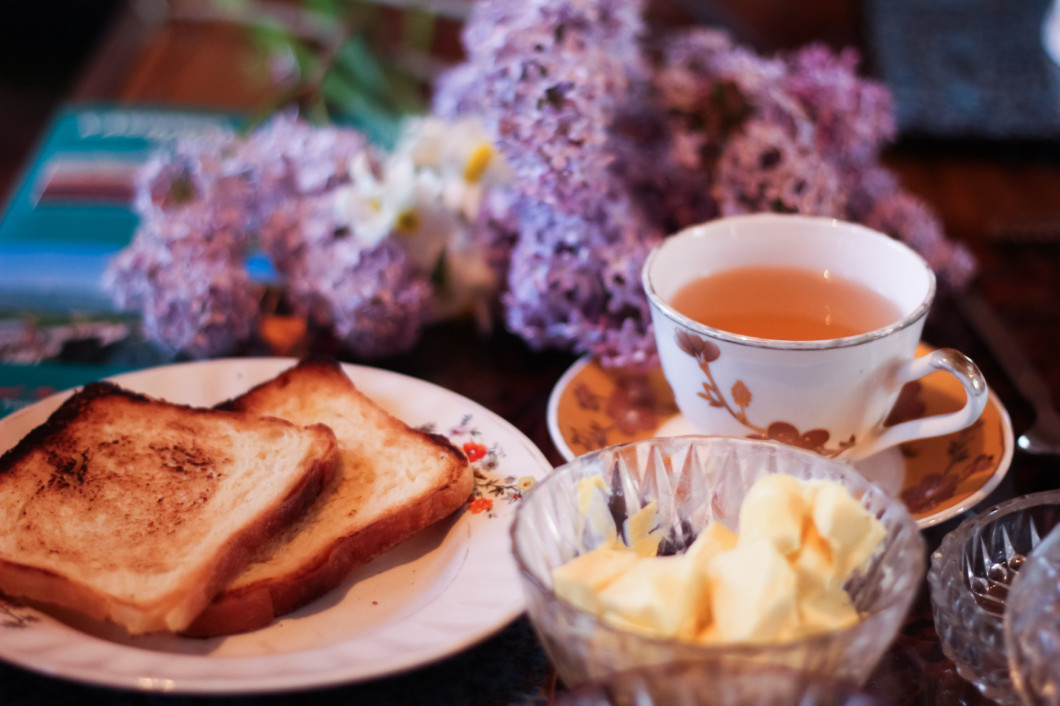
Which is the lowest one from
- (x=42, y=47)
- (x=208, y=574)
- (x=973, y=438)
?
(x=42, y=47)

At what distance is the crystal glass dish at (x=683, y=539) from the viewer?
55 cm

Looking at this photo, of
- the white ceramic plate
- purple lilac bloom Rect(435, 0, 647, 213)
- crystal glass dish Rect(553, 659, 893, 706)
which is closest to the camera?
crystal glass dish Rect(553, 659, 893, 706)

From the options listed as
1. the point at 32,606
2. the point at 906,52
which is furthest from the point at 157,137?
the point at 906,52

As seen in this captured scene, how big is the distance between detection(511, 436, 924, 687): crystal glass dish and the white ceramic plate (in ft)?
0.25

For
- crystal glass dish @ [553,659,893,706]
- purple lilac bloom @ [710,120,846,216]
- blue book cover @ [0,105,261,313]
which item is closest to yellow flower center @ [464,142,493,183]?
purple lilac bloom @ [710,120,846,216]

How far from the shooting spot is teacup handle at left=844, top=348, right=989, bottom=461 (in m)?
0.81

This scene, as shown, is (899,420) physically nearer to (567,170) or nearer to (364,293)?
(567,170)

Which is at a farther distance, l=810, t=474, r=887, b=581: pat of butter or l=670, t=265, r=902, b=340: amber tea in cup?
l=670, t=265, r=902, b=340: amber tea in cup

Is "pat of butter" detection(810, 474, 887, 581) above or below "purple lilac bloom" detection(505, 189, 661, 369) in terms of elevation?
above

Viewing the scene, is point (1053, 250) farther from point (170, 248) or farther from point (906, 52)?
point (170, 248)

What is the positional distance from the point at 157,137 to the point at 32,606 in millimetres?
1252

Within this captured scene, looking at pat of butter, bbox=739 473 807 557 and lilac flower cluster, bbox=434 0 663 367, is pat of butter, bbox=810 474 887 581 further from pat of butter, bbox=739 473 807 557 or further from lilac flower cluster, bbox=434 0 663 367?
lilac flower cluster, bbox=434 0 663 367

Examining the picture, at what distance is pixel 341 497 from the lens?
883 millimetres

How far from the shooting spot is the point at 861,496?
2.19 ft
